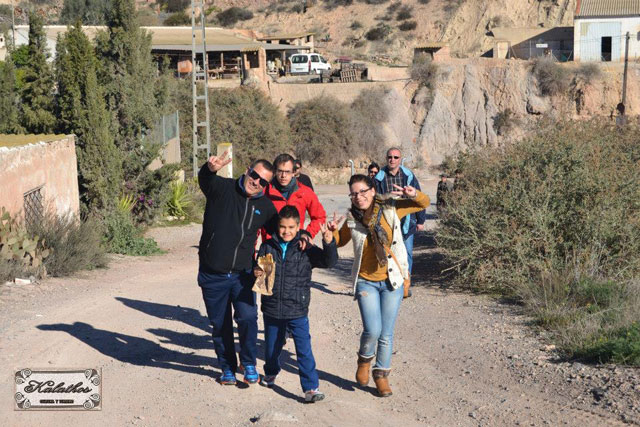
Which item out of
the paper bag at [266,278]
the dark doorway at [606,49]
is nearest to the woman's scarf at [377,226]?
the paper bag at [266,278]

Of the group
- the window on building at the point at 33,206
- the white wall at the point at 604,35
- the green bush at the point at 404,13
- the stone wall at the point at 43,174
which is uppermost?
the green bush at the point at 404,13

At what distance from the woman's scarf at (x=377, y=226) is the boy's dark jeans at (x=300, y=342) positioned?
0.73 meters

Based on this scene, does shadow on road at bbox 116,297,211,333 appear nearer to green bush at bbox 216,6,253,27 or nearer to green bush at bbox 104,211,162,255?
green bush at bbox 104,211,162,255

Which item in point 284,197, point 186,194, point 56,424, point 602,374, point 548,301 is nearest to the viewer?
point 56,424

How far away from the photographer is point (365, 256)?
250 inches

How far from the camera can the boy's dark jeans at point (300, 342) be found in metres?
6.20

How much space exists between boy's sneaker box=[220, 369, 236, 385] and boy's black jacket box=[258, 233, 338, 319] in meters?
0.70

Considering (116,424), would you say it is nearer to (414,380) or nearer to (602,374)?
(414,380)

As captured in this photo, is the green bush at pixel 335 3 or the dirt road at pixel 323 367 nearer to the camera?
the dirt road at pixel 323 367

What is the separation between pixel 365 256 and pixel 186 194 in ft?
51.6

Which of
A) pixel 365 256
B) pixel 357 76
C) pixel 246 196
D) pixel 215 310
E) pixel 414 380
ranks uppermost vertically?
pixel 357 76

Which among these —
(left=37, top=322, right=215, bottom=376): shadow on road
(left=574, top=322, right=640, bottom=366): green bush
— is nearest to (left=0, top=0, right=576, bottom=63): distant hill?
(left=37, top=322, right=215, bottom=376): shadow on road

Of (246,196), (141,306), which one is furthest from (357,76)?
(246,196)

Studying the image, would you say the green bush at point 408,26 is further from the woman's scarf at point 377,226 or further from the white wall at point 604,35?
the woman's scarf at point 377,226
